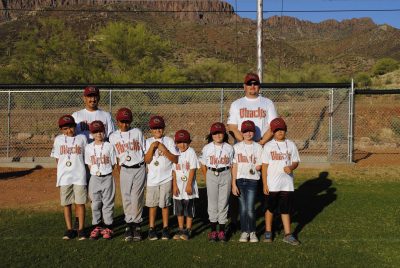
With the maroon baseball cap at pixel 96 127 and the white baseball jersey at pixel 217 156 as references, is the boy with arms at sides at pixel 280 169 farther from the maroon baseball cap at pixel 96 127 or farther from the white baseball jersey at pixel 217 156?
the maroon baseball cap at pixel 96 127

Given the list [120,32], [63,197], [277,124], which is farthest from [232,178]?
[120,32]

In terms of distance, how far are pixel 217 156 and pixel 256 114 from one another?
2.50 feet

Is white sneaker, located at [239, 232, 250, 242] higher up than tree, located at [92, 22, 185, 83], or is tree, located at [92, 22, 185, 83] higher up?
tree, located at [92, 22, 185, 83]

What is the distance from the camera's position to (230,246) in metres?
5.63

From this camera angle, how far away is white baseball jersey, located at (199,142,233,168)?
577 centimetres

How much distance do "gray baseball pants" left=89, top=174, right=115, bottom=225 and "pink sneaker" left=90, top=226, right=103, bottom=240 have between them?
0.14 m

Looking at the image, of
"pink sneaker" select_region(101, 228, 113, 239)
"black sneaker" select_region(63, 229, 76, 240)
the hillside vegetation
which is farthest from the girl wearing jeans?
the hillside vegetation

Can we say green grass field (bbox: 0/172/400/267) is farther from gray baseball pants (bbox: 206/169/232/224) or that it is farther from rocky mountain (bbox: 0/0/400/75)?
rocky mountain (bbox: 0/0/400/75)

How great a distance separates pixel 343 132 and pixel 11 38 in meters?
50.9

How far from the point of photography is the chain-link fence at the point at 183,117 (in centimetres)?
1224

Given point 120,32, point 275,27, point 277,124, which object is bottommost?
point 277,124

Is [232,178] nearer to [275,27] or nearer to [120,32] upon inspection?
[120,32]

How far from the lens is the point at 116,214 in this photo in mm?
7363

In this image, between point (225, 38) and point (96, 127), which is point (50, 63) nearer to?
point (96, 127)
